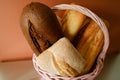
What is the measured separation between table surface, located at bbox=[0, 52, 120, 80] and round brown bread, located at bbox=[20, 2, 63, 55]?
154 mm

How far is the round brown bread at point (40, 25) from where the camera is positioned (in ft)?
1.56

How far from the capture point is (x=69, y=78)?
19.0 inches

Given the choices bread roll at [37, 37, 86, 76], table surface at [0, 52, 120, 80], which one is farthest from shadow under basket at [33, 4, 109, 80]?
table surface at [0, 52, 120, 80]

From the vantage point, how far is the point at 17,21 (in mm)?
632

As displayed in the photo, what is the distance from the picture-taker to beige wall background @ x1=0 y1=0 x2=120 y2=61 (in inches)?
24.2

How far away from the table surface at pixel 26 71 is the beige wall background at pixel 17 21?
28 millimetres

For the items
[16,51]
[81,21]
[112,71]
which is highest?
[81,21]

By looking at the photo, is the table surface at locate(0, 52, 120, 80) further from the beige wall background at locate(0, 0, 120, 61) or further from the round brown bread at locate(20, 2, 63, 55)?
the round brown bread at locate(20, 2, 63, 55)

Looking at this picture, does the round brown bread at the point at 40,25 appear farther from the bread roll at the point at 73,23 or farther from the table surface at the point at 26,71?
the table surface at the point at 26,71

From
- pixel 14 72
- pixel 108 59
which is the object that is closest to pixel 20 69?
pixel 14 72

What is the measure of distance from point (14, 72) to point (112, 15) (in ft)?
1.15

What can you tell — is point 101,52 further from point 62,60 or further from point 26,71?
point 26,71

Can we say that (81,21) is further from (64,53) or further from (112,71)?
(112,71)

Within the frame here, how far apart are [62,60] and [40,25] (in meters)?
0.09
